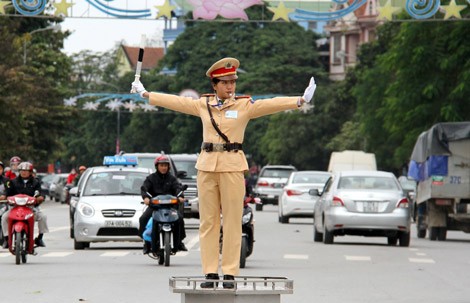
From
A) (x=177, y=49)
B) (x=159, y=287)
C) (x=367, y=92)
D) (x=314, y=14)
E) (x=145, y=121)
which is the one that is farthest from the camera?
(x=145, y=121)

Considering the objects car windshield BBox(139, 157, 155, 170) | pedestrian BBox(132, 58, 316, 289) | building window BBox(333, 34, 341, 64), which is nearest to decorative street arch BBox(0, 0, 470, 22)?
car windshield BBox(139, 157, 155, 170)

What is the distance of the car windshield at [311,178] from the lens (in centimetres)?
4412

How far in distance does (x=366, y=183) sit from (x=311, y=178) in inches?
551

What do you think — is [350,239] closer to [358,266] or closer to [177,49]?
[358,266]

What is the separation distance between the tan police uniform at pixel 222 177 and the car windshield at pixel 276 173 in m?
47.8

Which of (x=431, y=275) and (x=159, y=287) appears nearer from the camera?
(x=159, y=287)

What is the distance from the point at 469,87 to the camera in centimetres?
5300

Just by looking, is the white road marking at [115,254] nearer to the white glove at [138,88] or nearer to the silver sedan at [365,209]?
the silver sedan at [365,209]

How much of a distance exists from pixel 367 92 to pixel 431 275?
194ft

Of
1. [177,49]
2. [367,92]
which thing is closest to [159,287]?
[367,92]

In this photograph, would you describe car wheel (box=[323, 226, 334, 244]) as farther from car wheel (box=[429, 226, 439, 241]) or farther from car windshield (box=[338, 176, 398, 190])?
car wheel (box=[429, 226, 439, 241])

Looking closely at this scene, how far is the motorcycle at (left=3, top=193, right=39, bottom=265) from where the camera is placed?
74.0 feet

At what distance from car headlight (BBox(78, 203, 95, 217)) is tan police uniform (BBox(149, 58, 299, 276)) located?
14.6m

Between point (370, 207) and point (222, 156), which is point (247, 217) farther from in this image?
point (222, 156)
